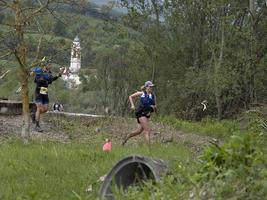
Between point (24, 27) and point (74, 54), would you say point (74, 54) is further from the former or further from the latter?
point (24, 27)

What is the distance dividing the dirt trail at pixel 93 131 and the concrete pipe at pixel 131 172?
7.16 m

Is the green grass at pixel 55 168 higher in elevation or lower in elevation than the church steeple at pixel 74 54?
lower

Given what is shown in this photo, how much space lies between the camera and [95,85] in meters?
44.2

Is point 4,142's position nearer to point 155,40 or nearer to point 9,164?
point 9,164

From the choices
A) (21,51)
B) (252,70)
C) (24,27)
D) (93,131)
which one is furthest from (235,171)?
(252,70)

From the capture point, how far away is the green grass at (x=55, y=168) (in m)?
8.85

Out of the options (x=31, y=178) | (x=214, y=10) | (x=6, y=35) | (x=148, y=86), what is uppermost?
(x=214, y=10)

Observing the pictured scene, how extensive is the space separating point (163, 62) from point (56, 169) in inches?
911

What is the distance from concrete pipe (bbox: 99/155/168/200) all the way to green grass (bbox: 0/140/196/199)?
30 centimetres

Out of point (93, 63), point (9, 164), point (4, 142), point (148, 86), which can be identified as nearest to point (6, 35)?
point (4, 142)

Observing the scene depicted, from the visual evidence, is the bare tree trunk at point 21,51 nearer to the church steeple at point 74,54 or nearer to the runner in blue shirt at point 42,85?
the church steeple at point 74,54

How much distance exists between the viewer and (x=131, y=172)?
811cm

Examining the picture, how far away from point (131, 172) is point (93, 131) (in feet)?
37.7

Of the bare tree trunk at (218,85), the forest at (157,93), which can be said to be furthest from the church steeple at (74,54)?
the bare tree trunk at (218,85)
